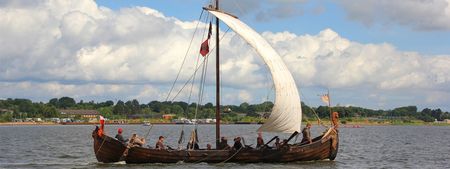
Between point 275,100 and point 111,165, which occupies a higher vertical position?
point 275,100

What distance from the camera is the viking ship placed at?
42812mm

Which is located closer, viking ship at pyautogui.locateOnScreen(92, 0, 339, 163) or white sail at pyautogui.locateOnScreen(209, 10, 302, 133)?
viking ship at pyautogui.locateOnScreen(92, 0, 339, 163)

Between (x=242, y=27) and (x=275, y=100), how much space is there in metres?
4.91

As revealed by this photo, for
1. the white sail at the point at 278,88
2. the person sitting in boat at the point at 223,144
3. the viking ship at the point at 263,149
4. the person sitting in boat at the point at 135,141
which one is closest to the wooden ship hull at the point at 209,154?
the viking ship at the point at 263,149

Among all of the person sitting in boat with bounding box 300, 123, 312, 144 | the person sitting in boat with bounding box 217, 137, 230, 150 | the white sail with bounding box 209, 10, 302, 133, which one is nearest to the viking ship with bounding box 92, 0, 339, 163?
the white sail with bounding box 209, 10, 302, 133

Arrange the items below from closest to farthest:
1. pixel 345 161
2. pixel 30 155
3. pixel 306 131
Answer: pixel 306 131 < pixel 345 161 < pixel 30 155

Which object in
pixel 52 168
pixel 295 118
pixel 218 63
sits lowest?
pixel 52 168

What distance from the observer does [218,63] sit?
151 ft

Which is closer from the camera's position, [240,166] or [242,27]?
[240,166]

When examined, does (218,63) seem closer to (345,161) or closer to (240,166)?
(240,166)

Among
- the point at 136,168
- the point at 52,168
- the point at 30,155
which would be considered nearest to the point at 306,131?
the point at 136,168

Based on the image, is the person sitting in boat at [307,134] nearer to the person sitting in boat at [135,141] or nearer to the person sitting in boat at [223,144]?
the person sitting in boat at [223,144]

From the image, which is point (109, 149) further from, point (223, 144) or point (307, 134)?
point (307, 134)

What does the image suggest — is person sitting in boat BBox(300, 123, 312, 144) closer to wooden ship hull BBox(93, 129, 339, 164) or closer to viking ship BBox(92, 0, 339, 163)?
viking ship BBox(92, 0, 339, 163)
